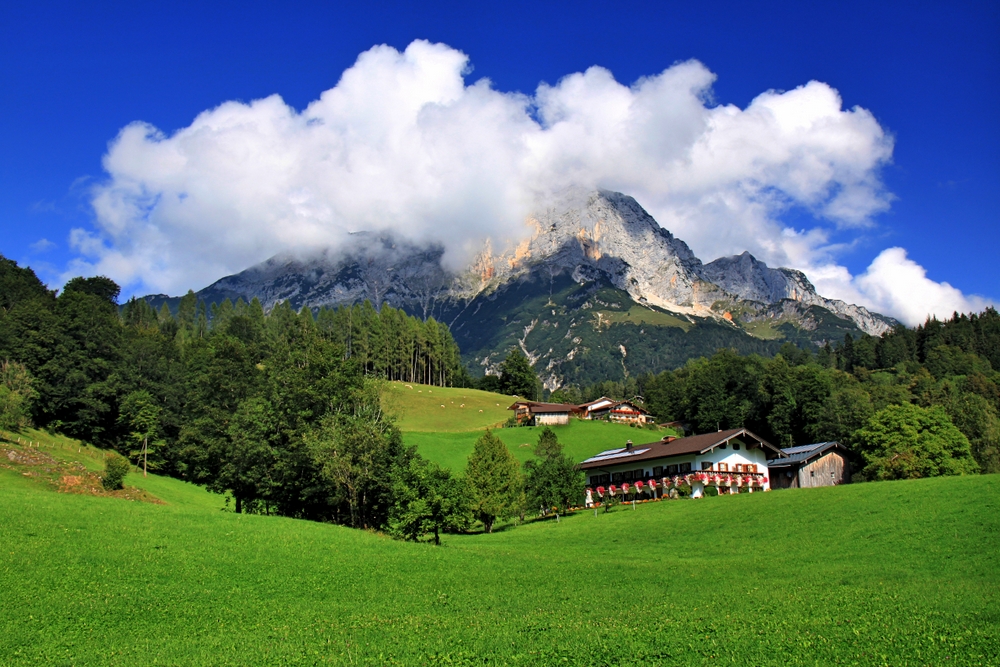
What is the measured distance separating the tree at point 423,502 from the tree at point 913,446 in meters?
48.6

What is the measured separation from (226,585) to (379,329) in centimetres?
13696

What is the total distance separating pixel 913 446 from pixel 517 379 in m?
119

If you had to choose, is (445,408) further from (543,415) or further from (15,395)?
(15,395)

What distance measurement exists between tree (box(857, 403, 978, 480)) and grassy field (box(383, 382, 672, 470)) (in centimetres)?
3818

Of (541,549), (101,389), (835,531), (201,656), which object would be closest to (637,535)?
(541,549)

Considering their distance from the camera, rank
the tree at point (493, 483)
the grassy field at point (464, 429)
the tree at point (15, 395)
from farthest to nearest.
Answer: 1. the grassy field at point (464, 429)
2. the tree at point (15, 395)
3. the tree at point (493, 483)

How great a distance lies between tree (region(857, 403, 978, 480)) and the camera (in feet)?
224

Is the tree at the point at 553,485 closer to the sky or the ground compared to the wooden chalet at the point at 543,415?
closer to the ground

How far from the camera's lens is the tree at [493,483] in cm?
6222

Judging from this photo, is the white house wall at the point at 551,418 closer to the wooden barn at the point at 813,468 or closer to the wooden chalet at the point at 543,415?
the wooden chalet at the point at 543,415

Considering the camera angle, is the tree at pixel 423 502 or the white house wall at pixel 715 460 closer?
the tree at pixel 423 502

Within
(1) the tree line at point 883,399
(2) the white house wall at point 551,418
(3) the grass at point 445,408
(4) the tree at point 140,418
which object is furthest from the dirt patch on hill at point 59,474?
(2) the white house wall at point 551,418

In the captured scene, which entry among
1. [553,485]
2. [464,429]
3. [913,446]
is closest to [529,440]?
[464,429]

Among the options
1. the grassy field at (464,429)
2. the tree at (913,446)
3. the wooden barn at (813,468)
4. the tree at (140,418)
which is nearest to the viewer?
the tree at (913,446)
